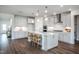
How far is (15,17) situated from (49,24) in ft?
11.1

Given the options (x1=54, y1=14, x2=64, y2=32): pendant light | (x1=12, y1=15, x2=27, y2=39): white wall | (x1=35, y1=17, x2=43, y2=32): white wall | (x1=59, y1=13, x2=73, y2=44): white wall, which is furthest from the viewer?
(x1=35, y1=17, x2=43, y2=32): white wall

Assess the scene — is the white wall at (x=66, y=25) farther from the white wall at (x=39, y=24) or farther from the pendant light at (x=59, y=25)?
the white wall at (x=39, y=24)

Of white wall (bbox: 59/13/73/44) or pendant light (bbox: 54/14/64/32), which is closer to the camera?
white wall (bbox: 59/13/73/44)

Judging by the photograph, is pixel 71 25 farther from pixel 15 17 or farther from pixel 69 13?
pixel 15 17

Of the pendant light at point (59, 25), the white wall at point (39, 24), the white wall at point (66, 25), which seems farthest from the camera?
the white wall at point (39, 24)

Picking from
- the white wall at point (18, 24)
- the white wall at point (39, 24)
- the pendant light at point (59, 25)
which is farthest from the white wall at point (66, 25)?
the white wall at point (18, 24)

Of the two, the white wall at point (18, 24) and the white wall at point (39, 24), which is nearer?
the white wall at point (18, 24)

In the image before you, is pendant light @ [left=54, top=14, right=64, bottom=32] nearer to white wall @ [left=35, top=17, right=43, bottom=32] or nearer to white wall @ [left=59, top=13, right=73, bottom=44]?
white wall @ [left=59, top=13, right=73, bottom=44]

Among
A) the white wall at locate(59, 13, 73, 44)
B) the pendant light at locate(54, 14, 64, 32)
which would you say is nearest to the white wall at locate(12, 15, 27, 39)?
the pendant light at locate(54, 14, 64, 32)

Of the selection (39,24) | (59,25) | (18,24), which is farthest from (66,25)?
(18,24)

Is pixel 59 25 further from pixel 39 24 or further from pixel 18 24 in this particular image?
pixel 18 24

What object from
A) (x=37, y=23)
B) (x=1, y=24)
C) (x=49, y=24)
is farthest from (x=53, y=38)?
(x=1, y=24)

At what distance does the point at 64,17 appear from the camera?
21.5 feet
